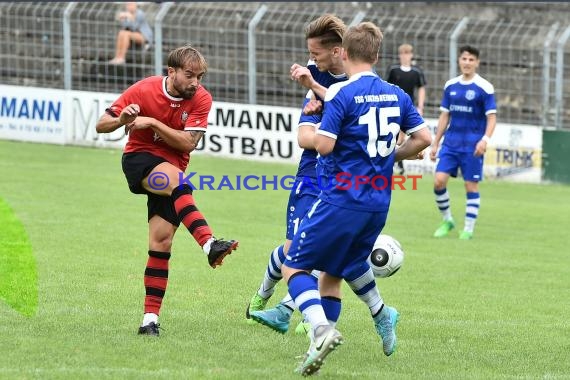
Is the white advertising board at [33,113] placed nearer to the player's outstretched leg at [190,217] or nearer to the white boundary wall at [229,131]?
the white boundary wall at [229,131]

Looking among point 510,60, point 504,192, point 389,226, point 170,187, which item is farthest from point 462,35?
point 170,187

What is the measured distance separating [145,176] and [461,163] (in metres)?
7.36

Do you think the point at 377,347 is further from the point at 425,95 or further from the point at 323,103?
the point at 425,95

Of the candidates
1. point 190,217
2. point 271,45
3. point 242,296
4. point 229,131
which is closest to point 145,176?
point 190,217

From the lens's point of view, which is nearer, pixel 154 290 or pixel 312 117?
pixel 312 117

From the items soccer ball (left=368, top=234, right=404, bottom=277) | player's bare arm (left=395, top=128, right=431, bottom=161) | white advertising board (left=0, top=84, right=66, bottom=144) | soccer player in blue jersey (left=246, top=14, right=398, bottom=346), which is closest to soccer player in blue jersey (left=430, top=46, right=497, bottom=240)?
soccer ball (left=368, top=234, right=404, bottom=277)

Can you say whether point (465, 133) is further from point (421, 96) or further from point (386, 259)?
point (386, 259)

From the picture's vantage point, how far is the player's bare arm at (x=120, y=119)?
7.16 meters

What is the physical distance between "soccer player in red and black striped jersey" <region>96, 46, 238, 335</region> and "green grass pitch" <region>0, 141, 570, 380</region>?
1.75ft

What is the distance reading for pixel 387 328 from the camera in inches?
281

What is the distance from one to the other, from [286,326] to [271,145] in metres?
13.8

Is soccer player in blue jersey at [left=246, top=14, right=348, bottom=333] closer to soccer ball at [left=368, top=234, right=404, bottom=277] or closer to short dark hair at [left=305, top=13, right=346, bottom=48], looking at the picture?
short dark hair at [left=305, top=13, right=346, bottom=48]

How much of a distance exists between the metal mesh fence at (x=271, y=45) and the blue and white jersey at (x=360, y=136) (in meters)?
14.0

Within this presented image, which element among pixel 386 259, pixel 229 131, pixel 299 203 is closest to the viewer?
pixel 299 203
